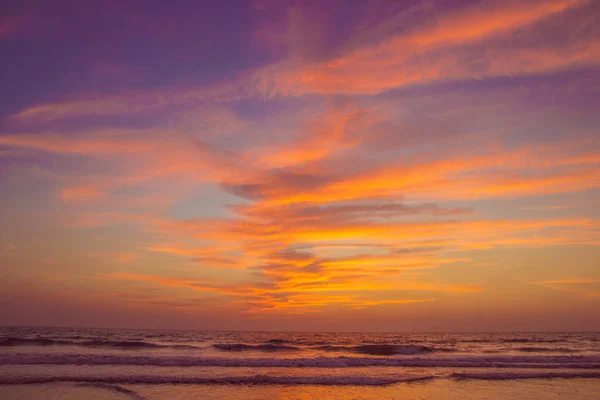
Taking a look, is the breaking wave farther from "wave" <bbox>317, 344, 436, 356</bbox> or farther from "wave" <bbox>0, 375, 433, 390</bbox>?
"wave" <bbox>317, 344, 436, 356</bbox>

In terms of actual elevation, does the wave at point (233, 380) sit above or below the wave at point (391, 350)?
above

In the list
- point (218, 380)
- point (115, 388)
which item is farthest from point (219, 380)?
point (115, 388)

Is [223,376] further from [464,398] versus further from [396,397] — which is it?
[464,398]

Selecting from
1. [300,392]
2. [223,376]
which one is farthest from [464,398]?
[223,376]

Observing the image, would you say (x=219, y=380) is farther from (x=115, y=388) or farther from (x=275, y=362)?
(x=275, y=362)

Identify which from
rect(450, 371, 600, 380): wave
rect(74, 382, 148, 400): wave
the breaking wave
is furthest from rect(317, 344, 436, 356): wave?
rect(74, 382, 148, 400): wave

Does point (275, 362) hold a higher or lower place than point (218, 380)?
lower

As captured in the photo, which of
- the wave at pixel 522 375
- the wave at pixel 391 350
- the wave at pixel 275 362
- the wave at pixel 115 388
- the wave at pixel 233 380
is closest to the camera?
the wave at pixel 115 388

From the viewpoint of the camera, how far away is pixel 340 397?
13.7 meters

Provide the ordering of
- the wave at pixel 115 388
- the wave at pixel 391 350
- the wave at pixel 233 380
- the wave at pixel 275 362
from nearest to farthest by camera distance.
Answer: the wave at pixel 115 388 < the wave at pixel 233 380 < the wave at pixel 275 362 < the wave at pixel 391 350

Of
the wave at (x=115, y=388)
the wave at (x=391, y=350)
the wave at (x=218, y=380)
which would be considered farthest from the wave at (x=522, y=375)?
the wave at (x=391, y=350)

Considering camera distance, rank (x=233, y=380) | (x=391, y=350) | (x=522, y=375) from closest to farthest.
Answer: (x=233, y=380)
(x=522, y=375)
(x=391, y=350)

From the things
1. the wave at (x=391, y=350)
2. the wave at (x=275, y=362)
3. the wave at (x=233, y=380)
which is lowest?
the wave at (x=391, y=350)

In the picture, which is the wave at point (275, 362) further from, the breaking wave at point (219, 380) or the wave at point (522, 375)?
the breaking wave at point (219, 380)
